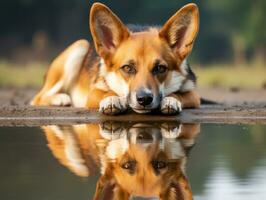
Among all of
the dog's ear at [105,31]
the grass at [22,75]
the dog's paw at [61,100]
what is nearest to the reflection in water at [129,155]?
the dog's ear at [105,31]

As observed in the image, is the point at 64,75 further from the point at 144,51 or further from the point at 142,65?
the point at 142,65

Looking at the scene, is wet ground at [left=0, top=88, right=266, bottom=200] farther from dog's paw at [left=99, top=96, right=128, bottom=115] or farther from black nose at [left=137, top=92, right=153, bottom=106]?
black nose at [left=137, top=92, right=153, bottom=106]

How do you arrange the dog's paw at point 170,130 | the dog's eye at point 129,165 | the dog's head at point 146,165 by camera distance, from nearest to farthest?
the dog's head at point 146,165 → the dog's eye at point 129,165 → the dog's paw at point 170,130

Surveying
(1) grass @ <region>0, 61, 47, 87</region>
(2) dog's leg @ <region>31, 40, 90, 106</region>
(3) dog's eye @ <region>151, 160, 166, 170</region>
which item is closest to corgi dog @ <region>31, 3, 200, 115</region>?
(2) dog's leg @ <region>31, 40, 90, 106</region>

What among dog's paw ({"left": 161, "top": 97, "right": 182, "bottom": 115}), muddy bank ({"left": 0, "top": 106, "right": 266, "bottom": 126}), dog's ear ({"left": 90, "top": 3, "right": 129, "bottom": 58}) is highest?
dog's ear ({"left": 90, "top": 3, "right": 129, "bottom": 58})

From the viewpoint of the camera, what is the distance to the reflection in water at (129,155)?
16.9 ft

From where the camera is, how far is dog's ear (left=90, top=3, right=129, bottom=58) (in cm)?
912

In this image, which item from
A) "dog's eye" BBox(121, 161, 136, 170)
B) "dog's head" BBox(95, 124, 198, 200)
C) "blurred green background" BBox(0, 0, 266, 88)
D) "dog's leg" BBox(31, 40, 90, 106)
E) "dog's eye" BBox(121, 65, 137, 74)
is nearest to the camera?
"dog's head" BBox(95, 124, 198, 200)

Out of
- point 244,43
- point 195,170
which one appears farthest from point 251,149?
point 244,43

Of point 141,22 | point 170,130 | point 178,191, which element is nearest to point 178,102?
point 170,130

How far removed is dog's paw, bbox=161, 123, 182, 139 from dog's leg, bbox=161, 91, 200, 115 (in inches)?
6.6

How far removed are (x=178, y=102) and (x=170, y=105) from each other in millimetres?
135

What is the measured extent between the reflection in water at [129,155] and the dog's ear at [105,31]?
1041 millimetres

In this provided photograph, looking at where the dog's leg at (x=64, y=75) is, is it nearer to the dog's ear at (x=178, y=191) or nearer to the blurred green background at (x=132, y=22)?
the dog's ear at (x=178, y=191)
